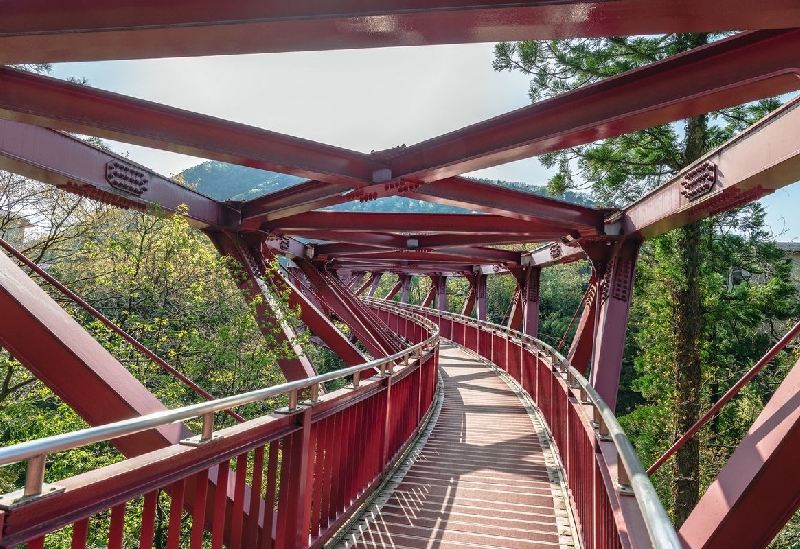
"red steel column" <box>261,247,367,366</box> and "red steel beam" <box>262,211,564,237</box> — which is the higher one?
"red steel beam" <box>262,211,564,237</box>

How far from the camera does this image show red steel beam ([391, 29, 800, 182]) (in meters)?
3.57

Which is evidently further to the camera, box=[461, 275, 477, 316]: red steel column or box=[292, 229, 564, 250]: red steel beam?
box=[461, 275, 477, 316]: red steel column

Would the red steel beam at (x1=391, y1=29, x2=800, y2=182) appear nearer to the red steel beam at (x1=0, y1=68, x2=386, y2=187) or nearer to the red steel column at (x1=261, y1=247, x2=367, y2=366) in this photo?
the red steel beam at (x1=0, y1=68, x2=386, y2=187)

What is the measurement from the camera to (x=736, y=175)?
559 cm

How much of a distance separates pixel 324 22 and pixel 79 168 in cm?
492

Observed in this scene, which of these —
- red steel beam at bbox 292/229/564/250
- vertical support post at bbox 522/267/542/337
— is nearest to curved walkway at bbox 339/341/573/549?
red steel beam at bbox 292/229/564/250

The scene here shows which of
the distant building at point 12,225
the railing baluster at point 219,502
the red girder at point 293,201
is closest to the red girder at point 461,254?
the red girder at point 293,201

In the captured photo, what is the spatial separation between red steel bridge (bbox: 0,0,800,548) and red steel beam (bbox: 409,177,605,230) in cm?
5

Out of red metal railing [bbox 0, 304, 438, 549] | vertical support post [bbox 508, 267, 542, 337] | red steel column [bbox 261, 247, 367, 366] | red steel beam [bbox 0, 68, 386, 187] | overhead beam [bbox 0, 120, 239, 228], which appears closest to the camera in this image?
red metal railing [bbox 0, 304, 438, 549]

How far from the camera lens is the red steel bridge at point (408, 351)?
2541mm

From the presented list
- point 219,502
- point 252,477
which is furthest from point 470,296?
point 219,502

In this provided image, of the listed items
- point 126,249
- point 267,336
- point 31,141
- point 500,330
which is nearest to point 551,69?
point 500,330

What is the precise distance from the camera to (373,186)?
23.2 ft

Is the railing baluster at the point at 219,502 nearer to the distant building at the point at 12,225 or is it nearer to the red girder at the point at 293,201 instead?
the red girder at the point at 293,201
